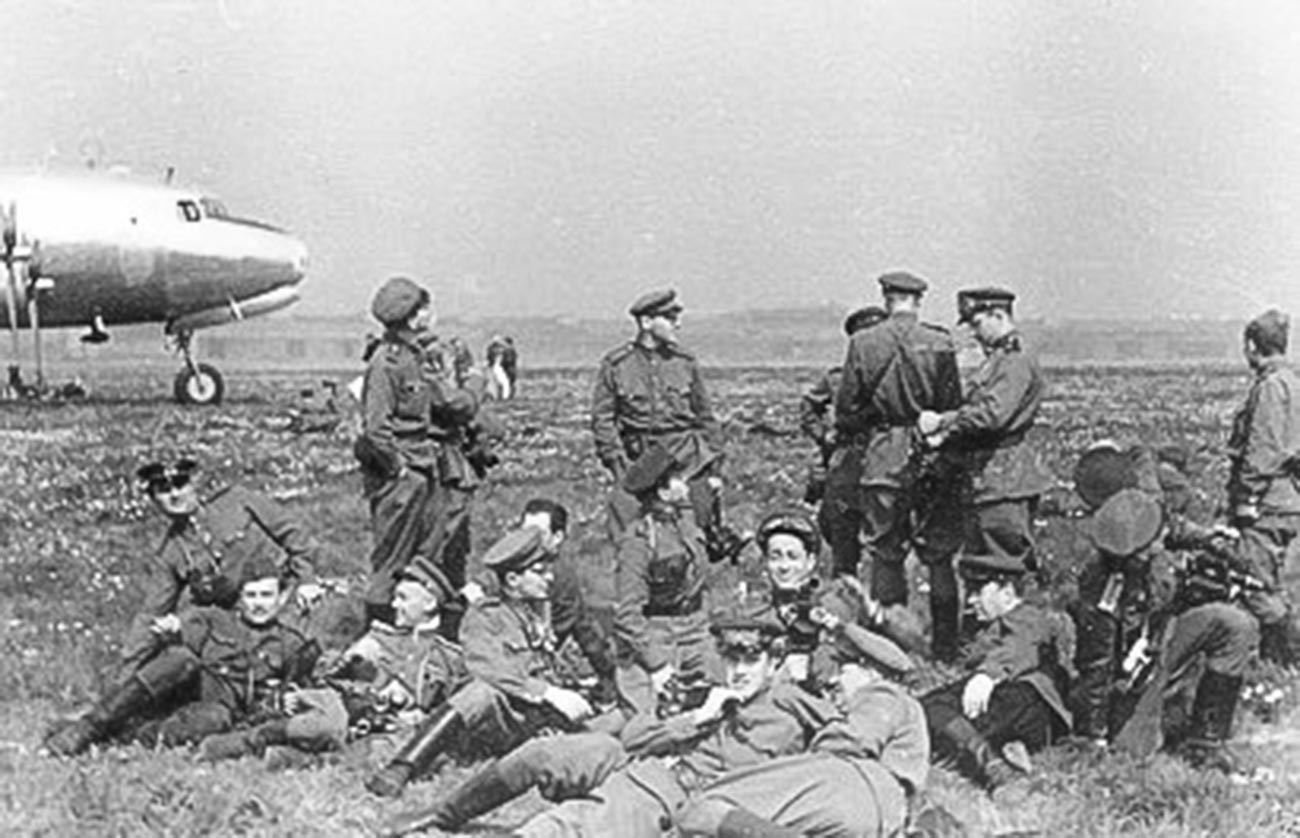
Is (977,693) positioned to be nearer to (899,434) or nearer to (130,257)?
(899,434)

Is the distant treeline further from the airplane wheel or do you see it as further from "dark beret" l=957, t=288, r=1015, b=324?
the airplane wheel

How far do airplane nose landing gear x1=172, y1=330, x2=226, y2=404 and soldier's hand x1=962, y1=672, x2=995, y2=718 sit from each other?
56.6ft

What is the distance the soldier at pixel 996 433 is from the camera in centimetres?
673

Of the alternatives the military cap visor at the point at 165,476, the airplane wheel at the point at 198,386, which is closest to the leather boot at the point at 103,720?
the military cap visor at the point at 165,476

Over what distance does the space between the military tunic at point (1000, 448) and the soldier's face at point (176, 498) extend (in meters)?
3.20

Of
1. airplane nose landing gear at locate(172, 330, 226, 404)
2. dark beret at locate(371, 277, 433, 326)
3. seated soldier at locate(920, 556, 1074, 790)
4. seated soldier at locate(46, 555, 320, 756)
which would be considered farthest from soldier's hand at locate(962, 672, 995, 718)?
airplane nose landing gear at locate(172, 330, 226, 404)

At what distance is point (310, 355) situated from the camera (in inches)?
2244

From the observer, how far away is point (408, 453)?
756 centimetres

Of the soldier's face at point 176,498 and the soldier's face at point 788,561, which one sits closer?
the soldier's face at point 788,561

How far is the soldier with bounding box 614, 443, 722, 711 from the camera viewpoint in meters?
6.05

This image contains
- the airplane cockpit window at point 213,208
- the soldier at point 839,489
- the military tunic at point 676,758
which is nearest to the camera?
the military tunic at point 676,758

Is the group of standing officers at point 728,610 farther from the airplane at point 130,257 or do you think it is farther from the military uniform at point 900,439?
the airplane at point 130,257

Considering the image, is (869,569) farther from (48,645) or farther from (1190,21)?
(48,645)

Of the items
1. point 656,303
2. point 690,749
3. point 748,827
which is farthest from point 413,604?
point 748,827
